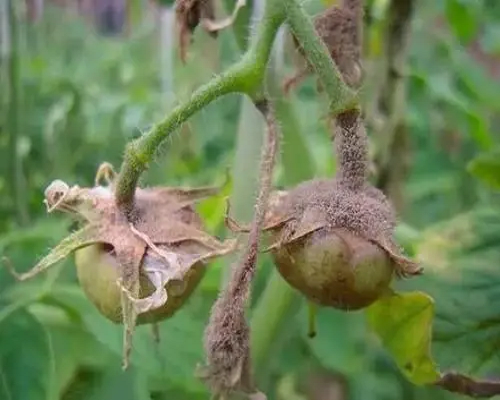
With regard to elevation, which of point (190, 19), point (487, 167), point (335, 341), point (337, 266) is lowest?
point (335, 341)

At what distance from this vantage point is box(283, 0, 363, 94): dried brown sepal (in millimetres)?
886

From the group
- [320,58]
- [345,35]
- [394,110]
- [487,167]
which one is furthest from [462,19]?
[320,58]

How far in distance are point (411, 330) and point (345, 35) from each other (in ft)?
0.75

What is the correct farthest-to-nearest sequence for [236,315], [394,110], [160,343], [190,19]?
1. [394,110]
2. [160,343]
3. [190,19]
4. [236,315]

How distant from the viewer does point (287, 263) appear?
2.60ft

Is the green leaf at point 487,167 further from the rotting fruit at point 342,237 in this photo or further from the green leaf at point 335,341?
the rotting fruit at point 342,237

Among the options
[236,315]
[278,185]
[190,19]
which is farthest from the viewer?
[278,185]

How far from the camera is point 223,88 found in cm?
76

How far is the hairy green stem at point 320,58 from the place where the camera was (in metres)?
0.76

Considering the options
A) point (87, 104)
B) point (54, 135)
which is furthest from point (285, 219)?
point (87, 104)

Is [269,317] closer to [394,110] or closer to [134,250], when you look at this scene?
[134,250]

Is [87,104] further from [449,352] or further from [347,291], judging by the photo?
[347,291]

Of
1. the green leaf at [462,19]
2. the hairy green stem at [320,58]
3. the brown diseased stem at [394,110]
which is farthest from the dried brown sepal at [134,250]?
the green leaf at [462,19]

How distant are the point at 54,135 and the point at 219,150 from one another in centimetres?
37
